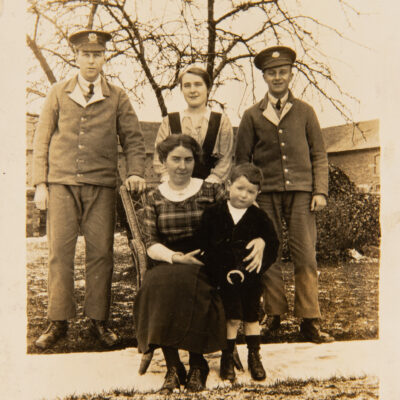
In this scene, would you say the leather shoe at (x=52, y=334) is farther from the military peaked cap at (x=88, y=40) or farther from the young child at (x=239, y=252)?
the military peaked cap at (x=88, y=40)

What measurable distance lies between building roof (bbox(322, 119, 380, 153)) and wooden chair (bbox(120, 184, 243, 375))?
5.90ft

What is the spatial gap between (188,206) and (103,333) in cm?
119

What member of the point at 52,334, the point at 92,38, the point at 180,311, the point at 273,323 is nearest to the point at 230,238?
the point at 180,311

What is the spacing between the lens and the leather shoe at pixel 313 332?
3.27m

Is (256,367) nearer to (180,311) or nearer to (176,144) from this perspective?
(180,311)

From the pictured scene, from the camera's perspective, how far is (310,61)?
384 cm

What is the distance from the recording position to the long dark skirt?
2492 millimetres

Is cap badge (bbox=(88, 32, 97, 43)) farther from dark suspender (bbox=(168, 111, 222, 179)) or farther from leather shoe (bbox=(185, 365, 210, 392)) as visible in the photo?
leather shoe (bbox=(185, 365, 210, 392))

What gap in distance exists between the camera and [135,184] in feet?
10.4

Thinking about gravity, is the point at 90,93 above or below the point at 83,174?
above

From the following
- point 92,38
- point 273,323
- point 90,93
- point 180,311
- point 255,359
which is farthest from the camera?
point 273,323

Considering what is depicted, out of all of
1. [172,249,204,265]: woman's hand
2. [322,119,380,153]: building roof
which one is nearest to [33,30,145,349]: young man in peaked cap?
[172,249,204,265]: woman's hand

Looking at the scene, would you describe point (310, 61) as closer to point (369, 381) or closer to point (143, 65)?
point (143, 65)

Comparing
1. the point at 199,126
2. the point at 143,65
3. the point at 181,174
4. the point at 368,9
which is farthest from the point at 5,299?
the point at 368,9
